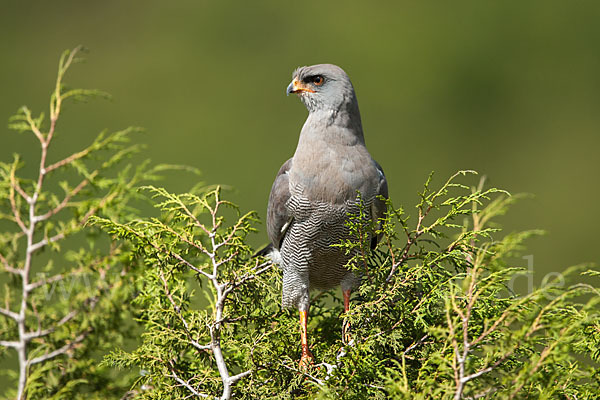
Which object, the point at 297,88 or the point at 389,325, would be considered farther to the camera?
the point at 297,88

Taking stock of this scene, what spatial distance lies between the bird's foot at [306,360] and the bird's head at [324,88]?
865 millimetres

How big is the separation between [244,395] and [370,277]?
1.57 feet

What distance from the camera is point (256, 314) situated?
6.97 ft

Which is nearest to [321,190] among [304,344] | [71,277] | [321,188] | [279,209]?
[321,188]

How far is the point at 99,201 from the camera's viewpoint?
224 cm

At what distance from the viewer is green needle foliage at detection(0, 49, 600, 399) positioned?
147cm

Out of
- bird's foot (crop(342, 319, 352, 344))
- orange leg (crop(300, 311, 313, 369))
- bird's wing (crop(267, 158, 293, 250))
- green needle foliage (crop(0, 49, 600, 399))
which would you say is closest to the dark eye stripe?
bird's wing (crop(267, 158, 293, 250))

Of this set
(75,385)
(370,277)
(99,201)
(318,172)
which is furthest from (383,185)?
(75,385)

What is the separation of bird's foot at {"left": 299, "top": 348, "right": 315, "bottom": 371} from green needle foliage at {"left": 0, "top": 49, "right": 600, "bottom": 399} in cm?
2

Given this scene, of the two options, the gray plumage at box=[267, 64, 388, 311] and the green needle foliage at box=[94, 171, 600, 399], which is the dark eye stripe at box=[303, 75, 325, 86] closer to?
the gray plumage at box=[267, 64, 388, 311]

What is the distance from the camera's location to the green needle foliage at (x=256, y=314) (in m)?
1.47

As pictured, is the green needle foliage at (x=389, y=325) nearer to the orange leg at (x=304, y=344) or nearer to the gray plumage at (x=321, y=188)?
the orange leg at (x=304, y=344)

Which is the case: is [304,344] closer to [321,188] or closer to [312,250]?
[312,250]

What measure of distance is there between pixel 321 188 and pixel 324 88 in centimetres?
40
